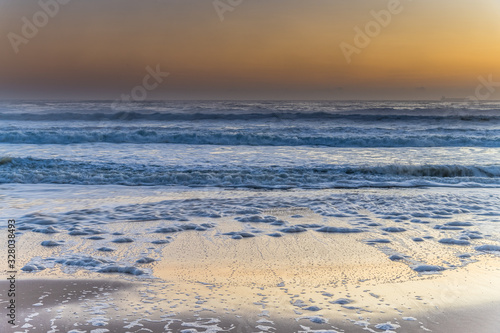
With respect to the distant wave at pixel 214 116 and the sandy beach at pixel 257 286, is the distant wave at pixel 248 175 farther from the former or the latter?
the distant wave at pixel 214 116

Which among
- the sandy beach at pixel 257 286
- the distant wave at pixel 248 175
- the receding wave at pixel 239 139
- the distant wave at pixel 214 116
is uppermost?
the distant wave at pixel 214 116

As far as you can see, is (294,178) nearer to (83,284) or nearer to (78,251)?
(78,251)

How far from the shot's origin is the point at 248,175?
36.2 ft

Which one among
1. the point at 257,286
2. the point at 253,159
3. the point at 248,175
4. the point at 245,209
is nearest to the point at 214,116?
the point at 253,159

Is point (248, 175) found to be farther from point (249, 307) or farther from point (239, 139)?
point (239, 139)

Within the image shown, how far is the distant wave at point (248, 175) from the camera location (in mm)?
10383

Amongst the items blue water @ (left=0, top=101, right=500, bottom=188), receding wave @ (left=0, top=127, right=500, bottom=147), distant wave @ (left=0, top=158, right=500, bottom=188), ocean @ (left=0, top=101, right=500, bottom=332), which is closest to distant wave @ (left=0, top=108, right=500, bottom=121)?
blue water @ (left=0, top=101, right=500, bottom=188)

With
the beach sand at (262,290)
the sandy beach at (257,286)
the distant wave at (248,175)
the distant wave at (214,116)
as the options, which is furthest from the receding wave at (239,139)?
the beach sand at (262,290)

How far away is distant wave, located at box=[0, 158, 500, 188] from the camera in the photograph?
10383 millimetres

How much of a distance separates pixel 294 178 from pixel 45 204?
5.59m

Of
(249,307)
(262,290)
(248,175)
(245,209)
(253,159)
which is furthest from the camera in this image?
(253,159)

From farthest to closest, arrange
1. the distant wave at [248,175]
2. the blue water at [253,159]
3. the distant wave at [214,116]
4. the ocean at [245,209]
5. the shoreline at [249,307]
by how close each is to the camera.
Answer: the distant wave at [214,116] < the blue water at [253,159] < the distant wave at [248,175] < the ocean at [245,209] < the shoreline at [249,307]

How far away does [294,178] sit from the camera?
1082cm

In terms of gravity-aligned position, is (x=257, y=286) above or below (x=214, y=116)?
below
